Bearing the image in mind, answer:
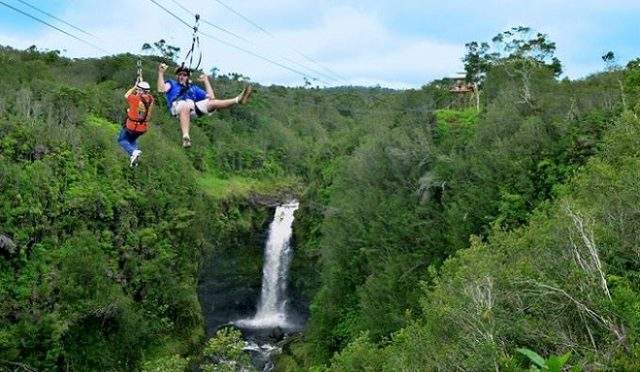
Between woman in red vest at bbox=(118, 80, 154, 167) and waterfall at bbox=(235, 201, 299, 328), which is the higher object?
woman in red vest at bbox=(118, 80, 154, 167)

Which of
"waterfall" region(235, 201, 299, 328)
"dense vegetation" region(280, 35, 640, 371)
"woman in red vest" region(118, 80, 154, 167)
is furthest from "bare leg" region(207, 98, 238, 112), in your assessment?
"waterfall" region(235, 201, 299, 328)

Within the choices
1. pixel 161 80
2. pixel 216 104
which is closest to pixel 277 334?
Result: pixel 216 104

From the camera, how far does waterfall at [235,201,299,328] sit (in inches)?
1800

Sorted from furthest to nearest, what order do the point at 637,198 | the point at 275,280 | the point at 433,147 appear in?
the point at 275,280 < the point at 433,147 < the point at 637,198

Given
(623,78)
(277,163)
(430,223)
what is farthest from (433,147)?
(277,163)

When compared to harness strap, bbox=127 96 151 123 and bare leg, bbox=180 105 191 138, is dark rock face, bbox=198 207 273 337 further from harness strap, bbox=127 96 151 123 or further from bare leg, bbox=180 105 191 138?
bare leg, bbox=180 105 191 138

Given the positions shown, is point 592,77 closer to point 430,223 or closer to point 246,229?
point 430,223

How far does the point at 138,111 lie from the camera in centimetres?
1338

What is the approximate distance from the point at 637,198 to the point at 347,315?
66.9 ft

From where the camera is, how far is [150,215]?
121ft

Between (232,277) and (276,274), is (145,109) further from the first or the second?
(276,274)

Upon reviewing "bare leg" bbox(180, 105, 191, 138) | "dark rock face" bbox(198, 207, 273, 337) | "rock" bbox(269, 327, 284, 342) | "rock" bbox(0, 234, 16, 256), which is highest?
"bare leg" bbox(180, 105, 191, 138)

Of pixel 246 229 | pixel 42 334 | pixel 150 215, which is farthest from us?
pixel 246 229

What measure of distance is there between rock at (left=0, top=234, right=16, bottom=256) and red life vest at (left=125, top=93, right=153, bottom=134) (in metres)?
17.7
